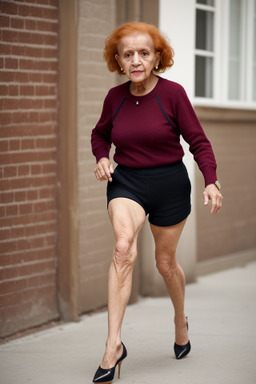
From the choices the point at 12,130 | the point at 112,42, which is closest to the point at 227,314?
the point at 12,130

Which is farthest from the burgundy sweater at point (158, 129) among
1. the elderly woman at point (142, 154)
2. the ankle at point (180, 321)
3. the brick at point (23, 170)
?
the brick at point (23, 170)

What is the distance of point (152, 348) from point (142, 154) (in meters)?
1.56

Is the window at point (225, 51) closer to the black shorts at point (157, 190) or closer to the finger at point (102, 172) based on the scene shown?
the black shorts at point (157, 190)

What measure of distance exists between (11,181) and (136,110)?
1492 millimetres

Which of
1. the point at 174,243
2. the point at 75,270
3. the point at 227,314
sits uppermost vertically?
the point at 174,243

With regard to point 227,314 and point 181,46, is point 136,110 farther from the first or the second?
point 181,46

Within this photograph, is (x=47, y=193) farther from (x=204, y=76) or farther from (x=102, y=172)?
(x=204, y=76)

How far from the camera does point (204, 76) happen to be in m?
9.16

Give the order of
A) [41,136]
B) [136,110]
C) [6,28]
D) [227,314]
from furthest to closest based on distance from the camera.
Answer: [227,314] < [41,136] < [6,28] < [136,110]

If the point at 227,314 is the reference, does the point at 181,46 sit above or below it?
above

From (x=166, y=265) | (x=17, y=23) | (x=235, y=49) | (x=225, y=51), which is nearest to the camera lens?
(x=166, y=265)

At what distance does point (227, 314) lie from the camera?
272 inches

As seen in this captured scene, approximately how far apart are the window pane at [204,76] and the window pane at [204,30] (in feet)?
0.47

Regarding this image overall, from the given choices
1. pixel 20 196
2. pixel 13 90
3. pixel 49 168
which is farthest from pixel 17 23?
pixel 20 196
